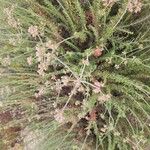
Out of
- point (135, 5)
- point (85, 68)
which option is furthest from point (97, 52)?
point (135, 5)

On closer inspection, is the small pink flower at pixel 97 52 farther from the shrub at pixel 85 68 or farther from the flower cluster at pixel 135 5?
the flower cluster at pixel 135 5

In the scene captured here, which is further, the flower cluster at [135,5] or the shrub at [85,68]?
the shrub at [85,68]

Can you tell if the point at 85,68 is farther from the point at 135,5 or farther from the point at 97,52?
the point at 135,5

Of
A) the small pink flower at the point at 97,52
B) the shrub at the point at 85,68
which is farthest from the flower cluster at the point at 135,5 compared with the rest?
the small pink flower at the point at 97,52

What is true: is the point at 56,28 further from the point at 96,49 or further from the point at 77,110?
the point at 77,110

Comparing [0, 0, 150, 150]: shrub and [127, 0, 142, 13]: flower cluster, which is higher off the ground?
[127, 0, 142, 13]: flower cluster

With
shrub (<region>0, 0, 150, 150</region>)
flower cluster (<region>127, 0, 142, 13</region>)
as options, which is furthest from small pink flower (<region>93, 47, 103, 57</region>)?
flower cluster (<region>127, 0, 142, 13</region>)

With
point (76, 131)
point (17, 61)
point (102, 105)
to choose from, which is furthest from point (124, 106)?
point (17, 61)

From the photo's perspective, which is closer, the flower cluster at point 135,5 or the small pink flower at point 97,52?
the flower cluster at point 135,5

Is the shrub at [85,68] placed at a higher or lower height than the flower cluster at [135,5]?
lower

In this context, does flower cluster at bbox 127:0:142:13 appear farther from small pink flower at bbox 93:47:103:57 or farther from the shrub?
small pink flower at bbox 93:47:103:57

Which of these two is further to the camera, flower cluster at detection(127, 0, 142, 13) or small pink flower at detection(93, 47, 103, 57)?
small pink flower at detection(93, 47, 103, 57)

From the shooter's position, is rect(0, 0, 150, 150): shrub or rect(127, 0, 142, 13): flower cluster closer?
rect(127, 0, 142, 13): flower cluster
